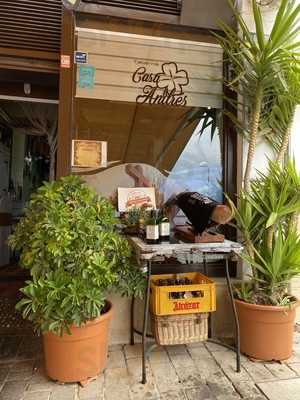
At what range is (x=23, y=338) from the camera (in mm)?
2301

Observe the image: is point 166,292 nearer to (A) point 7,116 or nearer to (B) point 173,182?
(B) point 173,182

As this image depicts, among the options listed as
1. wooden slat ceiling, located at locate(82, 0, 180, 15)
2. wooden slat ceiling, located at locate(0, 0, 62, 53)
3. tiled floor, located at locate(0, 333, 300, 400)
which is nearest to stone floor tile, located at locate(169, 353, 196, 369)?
tiled floor, located at locate(0, 333, 300, 400)

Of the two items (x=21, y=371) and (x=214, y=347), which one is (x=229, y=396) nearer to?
(x=214, y=347)

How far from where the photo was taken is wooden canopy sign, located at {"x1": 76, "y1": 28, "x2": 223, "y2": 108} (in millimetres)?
2395

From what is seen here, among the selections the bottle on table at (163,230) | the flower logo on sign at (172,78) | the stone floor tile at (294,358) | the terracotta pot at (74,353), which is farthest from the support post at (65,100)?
the stone floor tile at (294,358)

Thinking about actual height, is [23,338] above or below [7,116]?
below

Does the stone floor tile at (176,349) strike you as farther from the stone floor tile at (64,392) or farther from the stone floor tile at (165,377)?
the stone floor tile at (64,392)

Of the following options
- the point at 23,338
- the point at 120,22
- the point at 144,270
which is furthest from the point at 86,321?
the point at 120,22

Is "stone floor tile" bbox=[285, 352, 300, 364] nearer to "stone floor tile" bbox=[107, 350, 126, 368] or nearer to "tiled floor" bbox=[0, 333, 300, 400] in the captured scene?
"tiled floor" bbox=[0, 333, 300, 400]

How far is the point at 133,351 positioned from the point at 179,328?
446mm

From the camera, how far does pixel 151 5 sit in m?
2.47

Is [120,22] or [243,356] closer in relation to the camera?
[243,356]

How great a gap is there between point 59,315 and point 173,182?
1391 mm

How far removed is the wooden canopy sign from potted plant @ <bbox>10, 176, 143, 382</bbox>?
1.06 m
